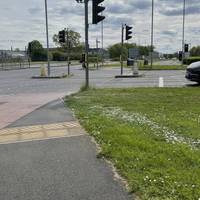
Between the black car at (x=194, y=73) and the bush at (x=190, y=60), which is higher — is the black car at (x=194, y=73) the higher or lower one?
the higher one

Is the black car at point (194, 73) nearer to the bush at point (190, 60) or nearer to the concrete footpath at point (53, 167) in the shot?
the concrete footpath at point (53, 167)

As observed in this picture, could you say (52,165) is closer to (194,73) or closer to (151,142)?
(151,142)

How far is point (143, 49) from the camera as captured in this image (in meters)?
135

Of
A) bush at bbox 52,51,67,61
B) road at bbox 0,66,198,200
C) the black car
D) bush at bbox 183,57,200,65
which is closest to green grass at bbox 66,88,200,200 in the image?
road at bbox 0,66,198,200

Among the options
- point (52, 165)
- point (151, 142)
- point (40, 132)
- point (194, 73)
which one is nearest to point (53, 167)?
point (52, 165)

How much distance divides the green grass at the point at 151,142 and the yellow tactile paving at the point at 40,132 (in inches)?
11.7

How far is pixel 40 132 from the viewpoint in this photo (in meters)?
7.98

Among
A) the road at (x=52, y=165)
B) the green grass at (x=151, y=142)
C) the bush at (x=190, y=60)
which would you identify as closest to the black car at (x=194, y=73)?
the green grass at (x=151, y=142)

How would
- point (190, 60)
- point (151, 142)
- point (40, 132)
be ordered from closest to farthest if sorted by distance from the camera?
point (151, 142) → point (40, 132) → point (190, 60)

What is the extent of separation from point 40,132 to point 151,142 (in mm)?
2427

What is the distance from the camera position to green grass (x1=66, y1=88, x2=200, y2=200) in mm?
4477

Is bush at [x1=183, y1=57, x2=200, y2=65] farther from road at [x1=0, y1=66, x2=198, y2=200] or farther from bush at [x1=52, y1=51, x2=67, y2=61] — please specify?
bush at [x1=52, y1=51, x2=67, y2=61]

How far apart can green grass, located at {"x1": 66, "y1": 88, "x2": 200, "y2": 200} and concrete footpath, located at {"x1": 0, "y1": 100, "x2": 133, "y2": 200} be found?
0.23 m

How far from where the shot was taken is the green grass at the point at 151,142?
14.7ft
